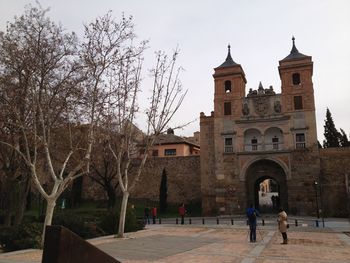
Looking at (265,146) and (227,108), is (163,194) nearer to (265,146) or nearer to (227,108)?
(227,108)

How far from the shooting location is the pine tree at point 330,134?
44.1m

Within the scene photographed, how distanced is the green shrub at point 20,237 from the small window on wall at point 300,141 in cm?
2720

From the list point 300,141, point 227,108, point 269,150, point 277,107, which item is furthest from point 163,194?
point 300,141

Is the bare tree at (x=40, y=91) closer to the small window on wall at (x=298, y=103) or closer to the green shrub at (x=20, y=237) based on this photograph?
the green shrub at (x=20, y=237)

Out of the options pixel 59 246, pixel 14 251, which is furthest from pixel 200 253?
pixel 59 246

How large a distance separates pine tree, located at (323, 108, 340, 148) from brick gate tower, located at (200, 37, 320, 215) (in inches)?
481

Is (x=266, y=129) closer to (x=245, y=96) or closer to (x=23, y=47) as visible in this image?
(x=245, y=96)

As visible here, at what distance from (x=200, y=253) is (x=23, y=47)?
32.7 ft

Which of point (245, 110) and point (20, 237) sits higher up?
point (245, 110)

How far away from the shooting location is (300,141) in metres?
34.2

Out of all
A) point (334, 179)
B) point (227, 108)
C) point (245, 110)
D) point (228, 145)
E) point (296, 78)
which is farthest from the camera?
point (227, 108)

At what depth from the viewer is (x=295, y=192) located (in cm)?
3338

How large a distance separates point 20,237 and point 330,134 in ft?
134

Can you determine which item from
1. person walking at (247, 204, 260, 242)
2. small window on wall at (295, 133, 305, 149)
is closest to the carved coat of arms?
small window on wall at (295, 133, 305, 149)
